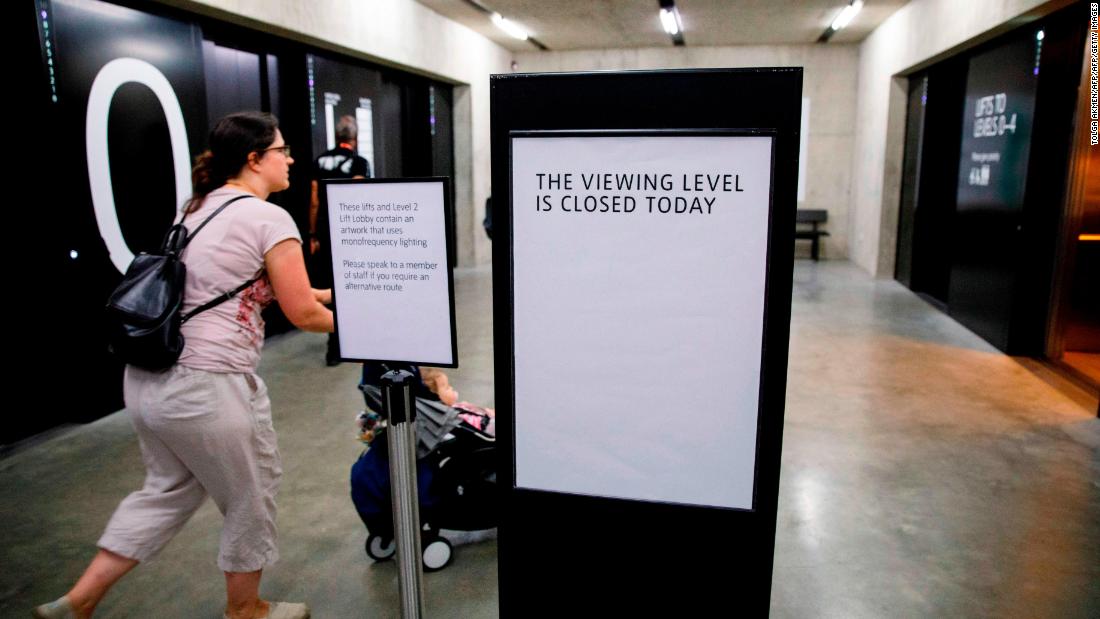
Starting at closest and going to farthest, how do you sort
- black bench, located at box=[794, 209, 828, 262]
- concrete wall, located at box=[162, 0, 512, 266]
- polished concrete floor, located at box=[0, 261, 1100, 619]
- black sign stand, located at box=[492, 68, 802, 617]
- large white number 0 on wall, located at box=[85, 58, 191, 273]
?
black sign stand, located at box=[492, 68, 802, 617] < polished concrete floor, located at box=[0, 261, 1100, 619] < large white number 0 on wall, located at box=[85, 58, 191, 273] < concrete wall, located at box=[162, 0, 512, 266] < black bench, located at box=[794, 209, 828, 262]

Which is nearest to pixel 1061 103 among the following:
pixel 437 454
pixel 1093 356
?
pixel 1093 356

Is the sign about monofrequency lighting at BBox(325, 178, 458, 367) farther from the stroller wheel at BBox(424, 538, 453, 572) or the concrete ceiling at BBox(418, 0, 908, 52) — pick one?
the concrete ceiling at BBox(418, 0, 908, 52)

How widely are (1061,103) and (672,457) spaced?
5.37m

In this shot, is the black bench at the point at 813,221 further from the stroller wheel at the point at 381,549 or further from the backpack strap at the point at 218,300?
the backpack strap at the point at 218,300

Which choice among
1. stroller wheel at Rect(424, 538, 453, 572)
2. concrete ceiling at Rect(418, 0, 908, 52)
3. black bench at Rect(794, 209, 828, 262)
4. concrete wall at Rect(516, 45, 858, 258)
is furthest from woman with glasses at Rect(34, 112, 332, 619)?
black bench at Rect(794, 209, 828, 262)

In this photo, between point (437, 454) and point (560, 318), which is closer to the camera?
point (560, 318)

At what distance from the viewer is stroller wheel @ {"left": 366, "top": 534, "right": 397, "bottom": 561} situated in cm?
278

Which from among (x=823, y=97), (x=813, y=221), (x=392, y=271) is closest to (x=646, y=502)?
(x=392, y=271)

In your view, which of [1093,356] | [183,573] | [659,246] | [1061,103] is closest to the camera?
[659,246]

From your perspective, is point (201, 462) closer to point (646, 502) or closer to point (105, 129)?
point (646, 502)

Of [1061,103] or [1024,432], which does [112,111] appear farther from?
[1061,103]

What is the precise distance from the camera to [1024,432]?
4113 mm

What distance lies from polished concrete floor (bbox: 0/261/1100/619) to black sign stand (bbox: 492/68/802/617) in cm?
9

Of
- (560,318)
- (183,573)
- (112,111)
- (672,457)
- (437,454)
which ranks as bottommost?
(183,573)
